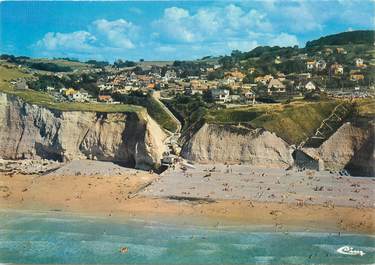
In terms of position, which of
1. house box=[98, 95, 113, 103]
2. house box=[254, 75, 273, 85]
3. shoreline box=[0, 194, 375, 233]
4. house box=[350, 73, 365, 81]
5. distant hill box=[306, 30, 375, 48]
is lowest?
shoreline box=[0, 194, 375, 233]

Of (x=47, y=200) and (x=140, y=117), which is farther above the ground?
(x=140, y=117)

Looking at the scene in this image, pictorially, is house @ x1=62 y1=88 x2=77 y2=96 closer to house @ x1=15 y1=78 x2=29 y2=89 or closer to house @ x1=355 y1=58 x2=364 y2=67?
house @ x1=15 y1=78 x2=29 y2=89

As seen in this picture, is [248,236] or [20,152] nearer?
[248,236]

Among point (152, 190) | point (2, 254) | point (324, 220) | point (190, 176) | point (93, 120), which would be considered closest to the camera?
point (2, 254)

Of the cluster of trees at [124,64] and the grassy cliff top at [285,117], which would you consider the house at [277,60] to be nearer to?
the cluster of trees at [124,64]

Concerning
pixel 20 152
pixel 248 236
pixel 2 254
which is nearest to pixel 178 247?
pixel 248 236

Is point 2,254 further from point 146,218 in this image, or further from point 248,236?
point 248,236

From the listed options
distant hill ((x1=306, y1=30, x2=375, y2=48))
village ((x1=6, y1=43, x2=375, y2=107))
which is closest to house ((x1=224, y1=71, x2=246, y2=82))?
village ((x1=6, y1=43, x2=375, y2=107))
